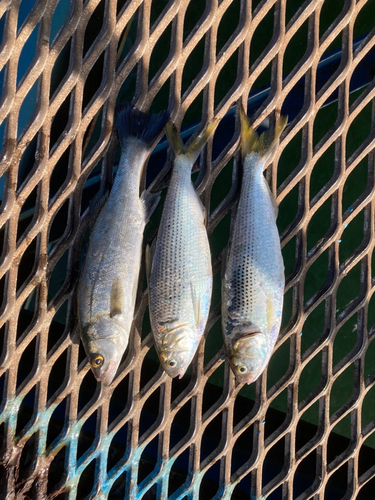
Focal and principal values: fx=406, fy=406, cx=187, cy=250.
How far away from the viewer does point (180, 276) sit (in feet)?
5.75

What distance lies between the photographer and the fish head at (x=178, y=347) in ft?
5.82

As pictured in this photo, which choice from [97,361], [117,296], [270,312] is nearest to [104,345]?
[97,361]

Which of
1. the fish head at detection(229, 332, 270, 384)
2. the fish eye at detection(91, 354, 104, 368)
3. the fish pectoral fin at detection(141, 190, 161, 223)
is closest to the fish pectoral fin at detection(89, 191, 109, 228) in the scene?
the fish pectoral fin at detection(141, 190, 161, 223)

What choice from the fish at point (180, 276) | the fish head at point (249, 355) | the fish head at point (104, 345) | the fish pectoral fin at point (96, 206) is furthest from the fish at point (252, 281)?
the fish pectoral fin at point (96, 206)

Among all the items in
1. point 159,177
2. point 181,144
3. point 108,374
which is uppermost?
point 181,144

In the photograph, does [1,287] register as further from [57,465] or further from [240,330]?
[240,330]

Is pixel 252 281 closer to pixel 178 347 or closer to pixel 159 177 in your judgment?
pixel 178 347

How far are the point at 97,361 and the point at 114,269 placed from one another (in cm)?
42

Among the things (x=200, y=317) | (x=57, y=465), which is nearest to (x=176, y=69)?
(x=200, y=317)

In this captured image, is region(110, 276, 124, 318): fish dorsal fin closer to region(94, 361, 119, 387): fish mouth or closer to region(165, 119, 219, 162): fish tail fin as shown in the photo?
region(94, 361, 119, 387): fish mouth

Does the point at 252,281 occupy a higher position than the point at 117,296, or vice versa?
the point at 252,281

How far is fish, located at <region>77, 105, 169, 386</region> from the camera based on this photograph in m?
1.75

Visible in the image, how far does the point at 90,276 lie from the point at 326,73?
62.1 inches

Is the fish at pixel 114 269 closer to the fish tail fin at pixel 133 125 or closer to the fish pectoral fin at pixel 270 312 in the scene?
the fish tail fin at pixel 133 125
